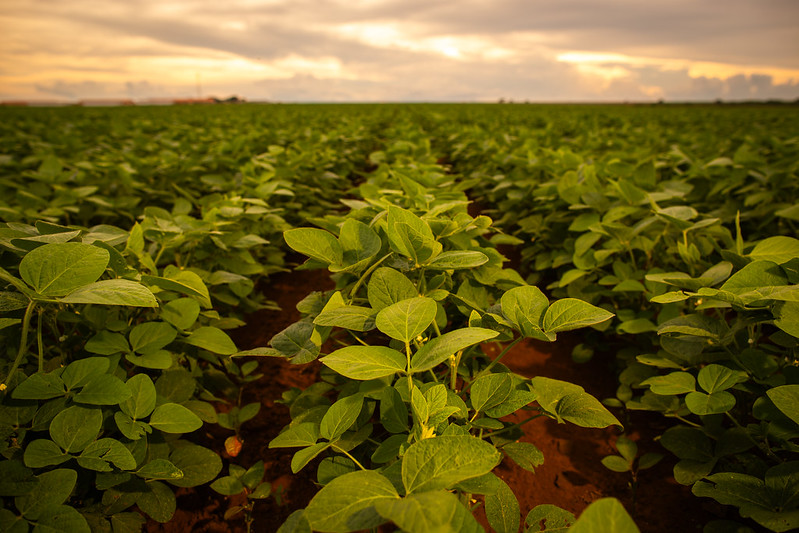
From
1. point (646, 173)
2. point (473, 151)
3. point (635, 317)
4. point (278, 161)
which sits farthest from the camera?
point (473, 151)

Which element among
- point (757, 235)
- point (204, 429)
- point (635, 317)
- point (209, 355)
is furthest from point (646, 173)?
point (204, 429)

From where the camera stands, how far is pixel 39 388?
3.33 ft

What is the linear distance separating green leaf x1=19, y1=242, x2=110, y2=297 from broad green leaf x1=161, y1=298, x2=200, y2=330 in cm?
44

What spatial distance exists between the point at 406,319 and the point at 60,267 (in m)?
0.79

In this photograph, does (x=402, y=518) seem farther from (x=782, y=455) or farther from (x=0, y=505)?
(x=782, y=455)

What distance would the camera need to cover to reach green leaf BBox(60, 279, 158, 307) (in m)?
0.82

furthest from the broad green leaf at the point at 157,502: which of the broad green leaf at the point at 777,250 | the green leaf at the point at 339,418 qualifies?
the broad green leaf at the point at 777,250

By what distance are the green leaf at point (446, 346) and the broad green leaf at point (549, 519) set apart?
50cm

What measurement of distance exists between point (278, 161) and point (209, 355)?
255 cm

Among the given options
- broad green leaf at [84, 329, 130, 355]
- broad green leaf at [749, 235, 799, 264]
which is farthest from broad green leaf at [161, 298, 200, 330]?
broad green leaf at [749, 235, 799, 264]

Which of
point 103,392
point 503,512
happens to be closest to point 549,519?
point 503,512

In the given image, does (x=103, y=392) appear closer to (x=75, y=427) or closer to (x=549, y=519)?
(x=75, y=427)

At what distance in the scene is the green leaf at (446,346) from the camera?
77 centimetres

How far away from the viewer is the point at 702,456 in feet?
4.67
